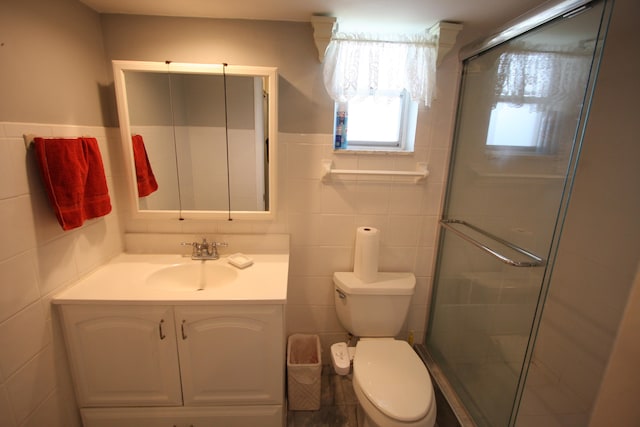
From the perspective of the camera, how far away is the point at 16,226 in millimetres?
1018

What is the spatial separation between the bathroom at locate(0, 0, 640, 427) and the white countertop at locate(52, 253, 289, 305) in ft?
0.27

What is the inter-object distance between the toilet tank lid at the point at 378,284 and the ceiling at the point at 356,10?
129cm

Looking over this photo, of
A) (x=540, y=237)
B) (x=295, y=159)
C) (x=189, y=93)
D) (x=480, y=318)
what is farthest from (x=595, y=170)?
(x=189, y=93)

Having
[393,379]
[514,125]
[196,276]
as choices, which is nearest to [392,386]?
[393,379]

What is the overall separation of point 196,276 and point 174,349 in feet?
1.24

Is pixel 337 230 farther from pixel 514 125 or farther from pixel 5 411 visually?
pixel 5 411

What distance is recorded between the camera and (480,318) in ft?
4.73

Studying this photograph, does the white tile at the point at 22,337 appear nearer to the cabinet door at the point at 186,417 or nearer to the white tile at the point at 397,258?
the cabinet door at the point at 186,417

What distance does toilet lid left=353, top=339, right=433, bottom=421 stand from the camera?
1.18 meters

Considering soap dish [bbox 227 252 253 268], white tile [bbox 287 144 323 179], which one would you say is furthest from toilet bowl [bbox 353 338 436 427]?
white tile [bbox 287 144 323 179]

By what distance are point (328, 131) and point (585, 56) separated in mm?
1019

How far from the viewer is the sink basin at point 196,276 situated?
58.9 inches

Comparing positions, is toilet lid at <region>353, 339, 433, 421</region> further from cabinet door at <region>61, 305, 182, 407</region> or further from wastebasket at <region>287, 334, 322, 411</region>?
cabinet door at <region>61, 305, 182, 407</region>

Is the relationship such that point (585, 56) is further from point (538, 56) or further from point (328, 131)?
point (328, 131)
